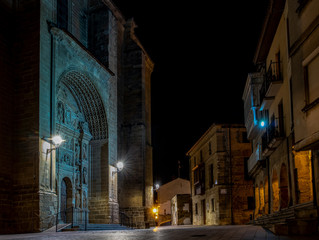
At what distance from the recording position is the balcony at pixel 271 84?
17.5 meters

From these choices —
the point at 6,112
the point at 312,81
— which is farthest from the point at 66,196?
the point at 312,81

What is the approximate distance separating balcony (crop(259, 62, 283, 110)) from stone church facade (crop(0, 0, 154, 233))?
8429 mm

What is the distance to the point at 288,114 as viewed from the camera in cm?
1664

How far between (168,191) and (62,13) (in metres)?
45.7

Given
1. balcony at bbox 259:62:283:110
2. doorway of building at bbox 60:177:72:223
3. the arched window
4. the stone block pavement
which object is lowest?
the stone block pavement

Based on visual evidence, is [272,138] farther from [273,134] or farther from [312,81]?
[312,81]

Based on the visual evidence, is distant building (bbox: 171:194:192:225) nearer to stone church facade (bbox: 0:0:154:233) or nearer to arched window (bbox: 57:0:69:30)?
stone church facade (bbox: 0:0:154:233)

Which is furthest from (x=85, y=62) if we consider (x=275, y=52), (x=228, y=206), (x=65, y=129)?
(x=228, y=206)

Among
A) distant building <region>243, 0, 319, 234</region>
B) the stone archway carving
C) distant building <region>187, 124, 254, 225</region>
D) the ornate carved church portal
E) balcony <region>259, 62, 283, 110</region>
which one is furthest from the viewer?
distant building <region>187, 124, 254, 225</region>

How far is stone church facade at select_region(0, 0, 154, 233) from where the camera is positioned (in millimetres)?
16422

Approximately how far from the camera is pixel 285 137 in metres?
16.9

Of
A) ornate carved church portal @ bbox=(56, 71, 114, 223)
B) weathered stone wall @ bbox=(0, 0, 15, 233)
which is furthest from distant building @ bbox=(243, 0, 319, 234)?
weathered stone wall @ bbox=(0, 0, 15, 233)

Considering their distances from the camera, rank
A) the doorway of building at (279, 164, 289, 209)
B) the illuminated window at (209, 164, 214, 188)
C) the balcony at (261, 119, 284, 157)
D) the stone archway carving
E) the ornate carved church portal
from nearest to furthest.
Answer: the balcony at (261, 119, 284, 157), the doorway of building at (279, 164, 289, 209), the ornate carved church portal, the stone archway carving, the illuminated window at (209, 164, 214, 188)

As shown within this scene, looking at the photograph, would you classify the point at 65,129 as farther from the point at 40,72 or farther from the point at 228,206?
the point at 228,206
